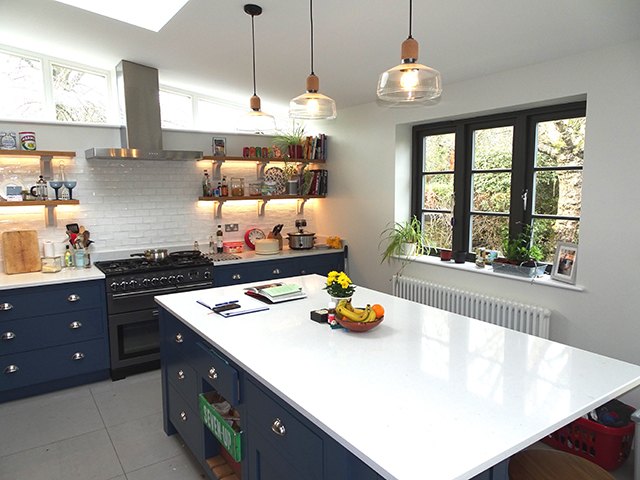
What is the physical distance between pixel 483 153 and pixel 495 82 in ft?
2.17

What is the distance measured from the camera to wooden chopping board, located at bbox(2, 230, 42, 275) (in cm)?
381

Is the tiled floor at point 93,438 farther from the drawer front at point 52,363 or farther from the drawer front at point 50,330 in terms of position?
the drawer front at point 50,330

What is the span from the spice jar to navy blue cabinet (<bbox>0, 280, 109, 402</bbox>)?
174 centimetres

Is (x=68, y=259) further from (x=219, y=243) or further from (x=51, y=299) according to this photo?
(x=219, y=243)

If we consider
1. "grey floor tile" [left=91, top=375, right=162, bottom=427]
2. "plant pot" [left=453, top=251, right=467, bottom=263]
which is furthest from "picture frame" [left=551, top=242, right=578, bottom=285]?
"grey floor tile" [left=91, top=375, right=162, bottom=427]

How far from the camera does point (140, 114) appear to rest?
13.7 feet

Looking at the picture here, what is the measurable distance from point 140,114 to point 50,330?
2.04 metres

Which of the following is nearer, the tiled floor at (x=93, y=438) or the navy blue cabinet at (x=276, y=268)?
the tiled floor at (x=93, y=438)

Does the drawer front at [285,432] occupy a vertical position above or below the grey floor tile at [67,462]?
above

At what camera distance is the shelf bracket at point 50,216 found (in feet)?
13.5

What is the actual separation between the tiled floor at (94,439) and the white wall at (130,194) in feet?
4.75

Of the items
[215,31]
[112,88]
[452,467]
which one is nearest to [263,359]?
[452,467]

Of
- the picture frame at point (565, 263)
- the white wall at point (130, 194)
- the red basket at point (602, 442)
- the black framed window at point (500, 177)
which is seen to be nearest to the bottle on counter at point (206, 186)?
the white wall at point (130, 194)

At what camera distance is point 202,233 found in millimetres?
4992
